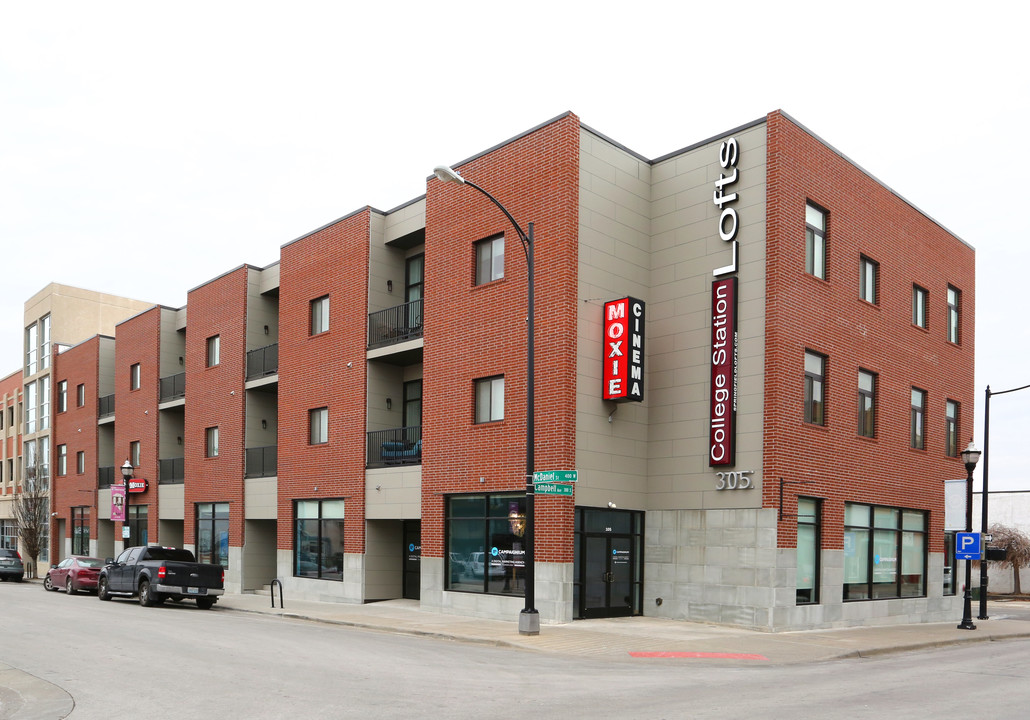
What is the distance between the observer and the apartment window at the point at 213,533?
3559cm

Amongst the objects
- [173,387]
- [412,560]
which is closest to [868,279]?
[412,560]

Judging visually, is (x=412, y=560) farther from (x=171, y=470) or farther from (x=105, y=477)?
(x=105, y=477)

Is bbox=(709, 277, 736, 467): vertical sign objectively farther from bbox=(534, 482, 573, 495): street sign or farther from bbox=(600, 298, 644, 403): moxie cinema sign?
bbox=(534, 482, 573, 495): street sign

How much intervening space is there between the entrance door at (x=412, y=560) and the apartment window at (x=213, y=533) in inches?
369

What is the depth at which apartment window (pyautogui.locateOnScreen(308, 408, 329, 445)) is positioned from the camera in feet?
101

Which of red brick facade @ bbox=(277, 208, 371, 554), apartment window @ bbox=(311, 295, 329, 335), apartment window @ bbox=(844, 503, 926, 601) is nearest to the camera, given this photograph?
apartment window @ bbox=(844, 503, 926, 601)

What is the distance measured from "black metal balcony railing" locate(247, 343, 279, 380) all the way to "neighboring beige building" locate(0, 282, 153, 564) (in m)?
22.1

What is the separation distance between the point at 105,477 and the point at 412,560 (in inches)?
961

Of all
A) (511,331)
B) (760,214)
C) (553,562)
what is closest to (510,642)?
(553,562)

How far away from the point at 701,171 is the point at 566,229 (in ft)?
13.1

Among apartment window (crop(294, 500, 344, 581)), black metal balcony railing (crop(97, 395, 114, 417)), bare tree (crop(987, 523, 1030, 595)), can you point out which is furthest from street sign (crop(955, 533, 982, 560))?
black metal balcony railing (crop(97, 395, 114, 417))

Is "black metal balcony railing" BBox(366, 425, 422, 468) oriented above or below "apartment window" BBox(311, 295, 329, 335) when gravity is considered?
below

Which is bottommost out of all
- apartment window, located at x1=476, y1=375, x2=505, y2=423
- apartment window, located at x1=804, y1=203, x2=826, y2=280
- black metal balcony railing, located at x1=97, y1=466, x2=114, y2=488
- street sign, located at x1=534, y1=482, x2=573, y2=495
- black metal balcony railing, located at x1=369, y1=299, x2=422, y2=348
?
black metal balcony railing, located at x1=97, y1=466, x2=114, y2=488

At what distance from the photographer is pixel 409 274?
99.2 ft
